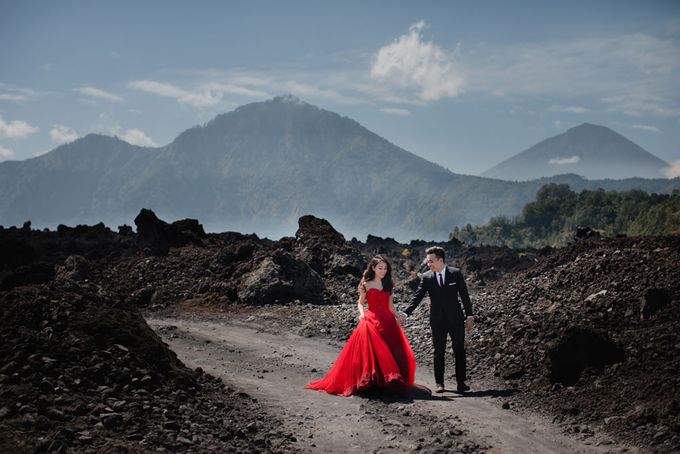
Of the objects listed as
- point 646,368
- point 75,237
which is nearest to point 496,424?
point 646,368

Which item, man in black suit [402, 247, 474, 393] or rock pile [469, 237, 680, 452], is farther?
man in black suit [402, 247, 474, 393]

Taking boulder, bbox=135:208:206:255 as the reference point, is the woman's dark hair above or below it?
below

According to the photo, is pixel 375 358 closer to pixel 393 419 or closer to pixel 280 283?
pixel 393 419

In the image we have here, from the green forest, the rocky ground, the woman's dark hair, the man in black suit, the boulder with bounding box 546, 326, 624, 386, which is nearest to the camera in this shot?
the rocky ground

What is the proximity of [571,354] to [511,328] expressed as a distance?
3.94 metres

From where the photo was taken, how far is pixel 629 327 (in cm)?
1409

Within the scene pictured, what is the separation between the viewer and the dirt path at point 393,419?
32.3ft

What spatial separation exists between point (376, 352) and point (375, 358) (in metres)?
0.12

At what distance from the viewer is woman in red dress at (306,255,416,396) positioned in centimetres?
1242

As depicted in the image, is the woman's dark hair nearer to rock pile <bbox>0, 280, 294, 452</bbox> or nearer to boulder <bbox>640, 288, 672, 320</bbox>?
rock pile <bbox>0, 280, 294, 452</bbox>

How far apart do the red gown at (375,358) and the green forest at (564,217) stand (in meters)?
77.0

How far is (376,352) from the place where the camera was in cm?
1256

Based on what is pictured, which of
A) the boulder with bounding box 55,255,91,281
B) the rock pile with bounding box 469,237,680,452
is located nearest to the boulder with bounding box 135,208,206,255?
the boulder with bounding box 55,255,91,281

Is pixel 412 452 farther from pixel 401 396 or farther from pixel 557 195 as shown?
pixel 557 195
